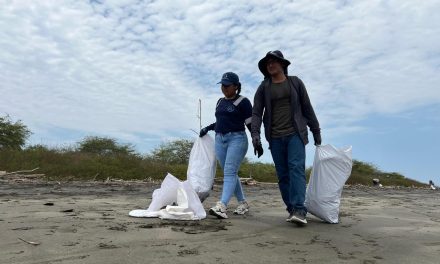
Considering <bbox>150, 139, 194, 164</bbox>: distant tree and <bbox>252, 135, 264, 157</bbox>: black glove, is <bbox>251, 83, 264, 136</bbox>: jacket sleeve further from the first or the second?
<bbox>150, 139, 194, 164</bbox>: distant tree

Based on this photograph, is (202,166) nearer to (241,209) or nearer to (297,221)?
(241,209)

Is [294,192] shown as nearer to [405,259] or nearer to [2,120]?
[405,259]

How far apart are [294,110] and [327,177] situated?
938 millimetres

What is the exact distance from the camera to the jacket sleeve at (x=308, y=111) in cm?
491

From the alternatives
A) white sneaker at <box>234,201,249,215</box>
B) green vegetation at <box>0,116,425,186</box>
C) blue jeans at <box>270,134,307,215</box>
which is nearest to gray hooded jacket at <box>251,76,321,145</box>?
blue jeans at <box>270,134,307,215</box>

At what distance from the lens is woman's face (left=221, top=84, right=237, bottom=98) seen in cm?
540

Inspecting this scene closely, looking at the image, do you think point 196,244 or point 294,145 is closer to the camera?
point 196,244

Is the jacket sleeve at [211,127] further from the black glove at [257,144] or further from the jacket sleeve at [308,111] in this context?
the jacket sleeve at [308,111]

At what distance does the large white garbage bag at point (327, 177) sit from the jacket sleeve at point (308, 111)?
0.29 metres

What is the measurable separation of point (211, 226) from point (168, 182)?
1.05 meters

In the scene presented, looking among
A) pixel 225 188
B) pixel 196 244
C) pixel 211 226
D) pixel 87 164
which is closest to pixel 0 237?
pixel 196 244

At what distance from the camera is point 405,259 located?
129 inches

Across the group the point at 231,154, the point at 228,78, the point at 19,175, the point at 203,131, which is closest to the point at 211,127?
the point at 203,131

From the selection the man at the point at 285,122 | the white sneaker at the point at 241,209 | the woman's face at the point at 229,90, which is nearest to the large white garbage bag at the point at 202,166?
the white sneaker at the point at 241,209
